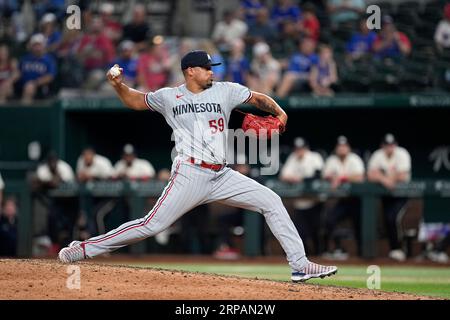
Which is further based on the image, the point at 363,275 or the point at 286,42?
the point at 286,42

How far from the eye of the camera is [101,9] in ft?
59.6

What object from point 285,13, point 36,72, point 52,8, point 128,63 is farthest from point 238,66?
point 52,8

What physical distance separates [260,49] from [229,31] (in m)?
1.48

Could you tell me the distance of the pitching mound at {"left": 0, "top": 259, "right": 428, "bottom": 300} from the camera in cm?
729

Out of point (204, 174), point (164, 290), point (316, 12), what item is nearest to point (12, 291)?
point (164, 290)

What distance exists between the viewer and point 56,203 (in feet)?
Answer: 51.9

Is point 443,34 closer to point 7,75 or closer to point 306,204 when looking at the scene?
point 306,204

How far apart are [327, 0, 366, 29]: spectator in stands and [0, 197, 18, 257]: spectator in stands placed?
20.3 feet

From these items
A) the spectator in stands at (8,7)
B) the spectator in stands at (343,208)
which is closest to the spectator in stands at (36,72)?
the spectator in stands at (8,7)

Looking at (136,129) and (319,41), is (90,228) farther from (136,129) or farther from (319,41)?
Result: (319,41)

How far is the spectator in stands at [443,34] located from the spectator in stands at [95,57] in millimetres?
5243

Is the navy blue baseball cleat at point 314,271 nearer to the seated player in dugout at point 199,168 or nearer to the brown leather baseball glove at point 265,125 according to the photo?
the seated player in dugout at point 199,168

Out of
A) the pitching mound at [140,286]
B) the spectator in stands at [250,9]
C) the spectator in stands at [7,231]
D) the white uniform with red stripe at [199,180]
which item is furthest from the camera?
the spectator in stands at [250,9]

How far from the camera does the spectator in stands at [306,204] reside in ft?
50.0
